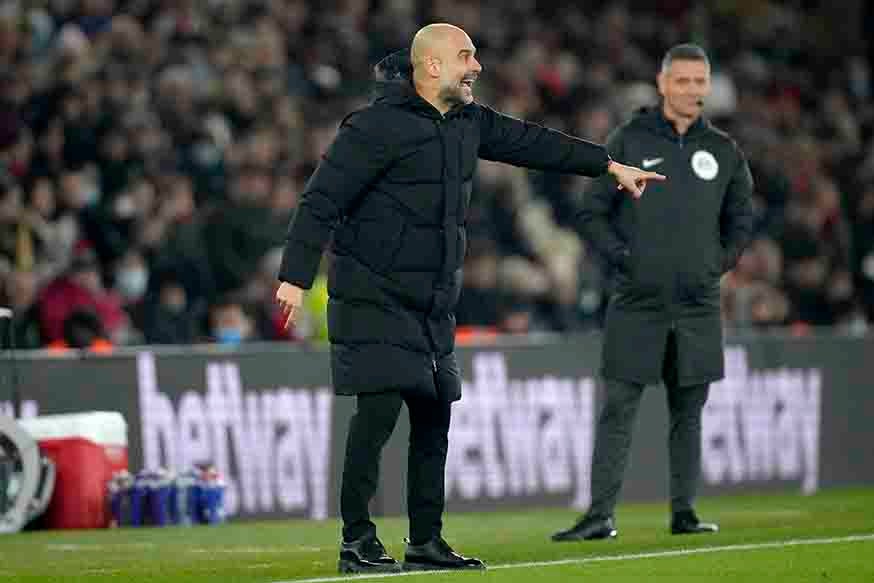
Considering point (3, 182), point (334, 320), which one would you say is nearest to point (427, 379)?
point (334, 320)

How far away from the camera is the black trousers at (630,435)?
1137 centimetres

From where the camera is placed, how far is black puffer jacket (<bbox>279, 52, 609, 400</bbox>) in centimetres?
904

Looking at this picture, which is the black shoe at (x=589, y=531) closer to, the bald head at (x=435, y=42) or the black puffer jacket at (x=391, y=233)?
the black puffer jacket at (x=391, y=233)

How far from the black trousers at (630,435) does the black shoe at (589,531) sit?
1.9 inches

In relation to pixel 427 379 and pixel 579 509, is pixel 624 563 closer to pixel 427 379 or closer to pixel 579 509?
pixel 427 379

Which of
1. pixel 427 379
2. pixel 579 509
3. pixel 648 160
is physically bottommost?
pixel 579 509

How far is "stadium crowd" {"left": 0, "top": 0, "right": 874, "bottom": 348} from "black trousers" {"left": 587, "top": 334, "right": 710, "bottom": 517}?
96 centimetres

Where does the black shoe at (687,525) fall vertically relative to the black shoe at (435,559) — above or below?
below

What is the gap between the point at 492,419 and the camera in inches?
625

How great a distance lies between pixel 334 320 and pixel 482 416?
265 inches

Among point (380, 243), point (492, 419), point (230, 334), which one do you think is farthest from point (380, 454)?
point (230, 334)

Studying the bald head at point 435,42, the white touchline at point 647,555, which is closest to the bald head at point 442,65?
the bald head at point 435,42

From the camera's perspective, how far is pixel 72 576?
941 centimetres

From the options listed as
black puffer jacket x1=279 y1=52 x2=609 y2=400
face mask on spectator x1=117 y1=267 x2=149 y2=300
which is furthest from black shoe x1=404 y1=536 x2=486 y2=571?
face mask on spectator x1=117 y1=267 x2=149 y2=300
